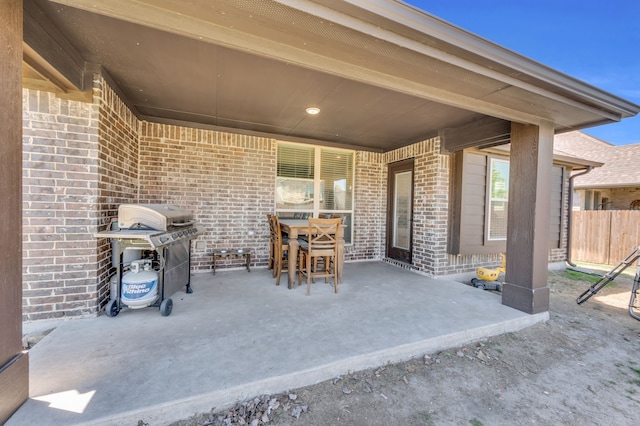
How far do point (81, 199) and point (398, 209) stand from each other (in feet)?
16.8

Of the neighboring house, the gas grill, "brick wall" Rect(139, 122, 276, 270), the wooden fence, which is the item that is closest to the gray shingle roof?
the neighboring house

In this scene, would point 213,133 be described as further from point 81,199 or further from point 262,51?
point 262,51

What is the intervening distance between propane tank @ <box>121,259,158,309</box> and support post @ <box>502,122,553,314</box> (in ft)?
13.8

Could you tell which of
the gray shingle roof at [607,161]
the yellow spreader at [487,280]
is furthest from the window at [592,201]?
the yellow spreader at [487,280]

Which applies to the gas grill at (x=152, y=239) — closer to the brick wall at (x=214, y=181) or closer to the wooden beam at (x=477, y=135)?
the brick wall at (x=214, y=181)

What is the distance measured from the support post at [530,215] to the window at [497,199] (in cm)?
173

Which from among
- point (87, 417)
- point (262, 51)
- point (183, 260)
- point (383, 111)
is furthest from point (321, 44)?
point (183, 260)

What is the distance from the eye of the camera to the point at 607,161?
10.4 metres

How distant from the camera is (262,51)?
1.87 m

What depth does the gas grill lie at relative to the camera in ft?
8.18

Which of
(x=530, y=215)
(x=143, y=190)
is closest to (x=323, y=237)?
(x=530, y=215)

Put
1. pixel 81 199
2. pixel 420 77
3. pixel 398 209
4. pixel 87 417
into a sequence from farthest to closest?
pixel 398 209, pixel 81 199, pixel 420 77, pixel 87 417

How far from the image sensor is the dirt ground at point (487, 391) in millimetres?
1715

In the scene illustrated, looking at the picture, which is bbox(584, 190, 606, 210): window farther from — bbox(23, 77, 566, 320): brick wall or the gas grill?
the gas grill
